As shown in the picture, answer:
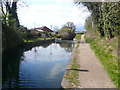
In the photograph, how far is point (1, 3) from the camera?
22672mm

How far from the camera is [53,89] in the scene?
6.21 meters

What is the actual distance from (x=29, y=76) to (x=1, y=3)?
711 inches

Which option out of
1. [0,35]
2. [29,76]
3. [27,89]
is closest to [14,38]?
[0,35]

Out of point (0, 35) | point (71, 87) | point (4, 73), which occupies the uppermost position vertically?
point (0, 35)

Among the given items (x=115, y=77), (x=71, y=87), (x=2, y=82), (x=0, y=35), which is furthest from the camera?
(x=0, y=35)

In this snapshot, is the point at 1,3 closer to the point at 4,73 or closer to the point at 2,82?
the point at 4,73

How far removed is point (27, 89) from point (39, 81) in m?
1.09

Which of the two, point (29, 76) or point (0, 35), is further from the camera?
point (0, 35)

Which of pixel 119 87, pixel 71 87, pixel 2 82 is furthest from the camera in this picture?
pixel 2 82

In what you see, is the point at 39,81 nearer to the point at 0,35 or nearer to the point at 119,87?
the point at 119,87

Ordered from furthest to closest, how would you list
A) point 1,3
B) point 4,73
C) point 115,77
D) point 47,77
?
point 1,3
point 4,73
point 47,77
point 115,77

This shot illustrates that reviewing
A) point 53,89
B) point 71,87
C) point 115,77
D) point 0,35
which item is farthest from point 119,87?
point 0,35

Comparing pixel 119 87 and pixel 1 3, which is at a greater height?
pixel 1 3

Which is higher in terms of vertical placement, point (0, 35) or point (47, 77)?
point (0, 35)
